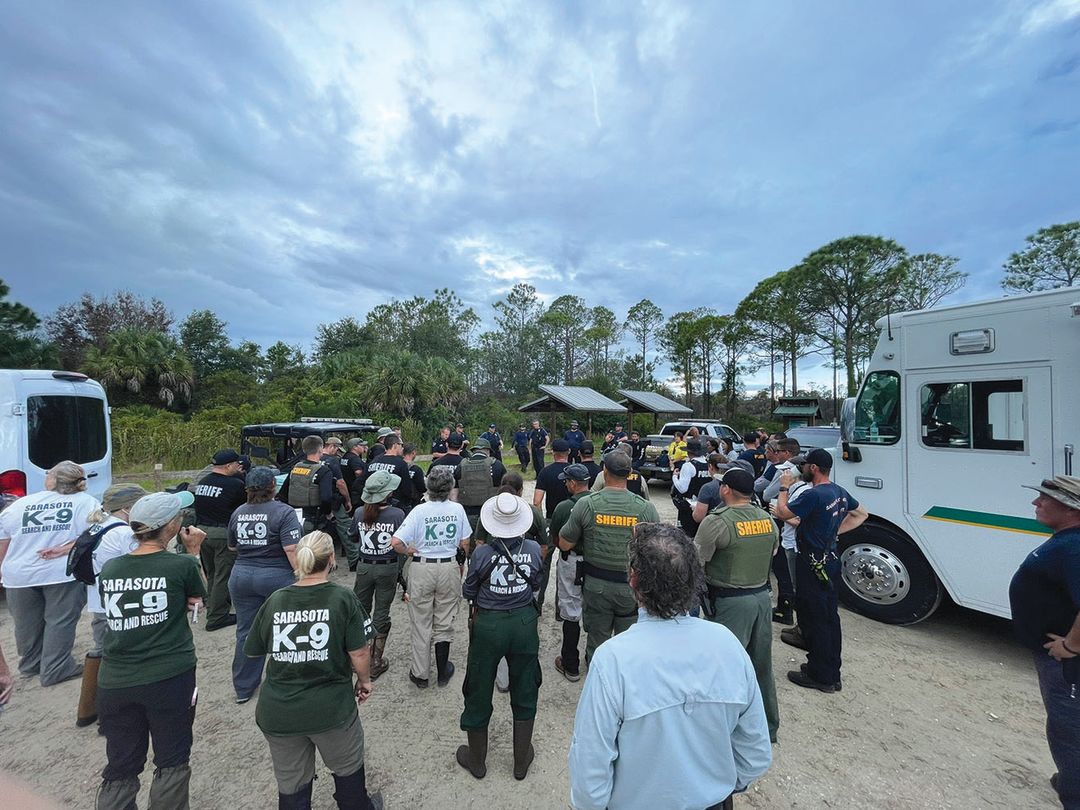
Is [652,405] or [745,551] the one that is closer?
[745,551]

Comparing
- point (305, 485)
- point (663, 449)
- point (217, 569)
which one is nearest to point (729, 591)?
point (305, 485)

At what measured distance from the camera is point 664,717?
1443 mm

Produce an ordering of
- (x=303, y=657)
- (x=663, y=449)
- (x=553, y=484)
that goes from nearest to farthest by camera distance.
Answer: (x=303, y=657), (x=553, y=484), (x=663, y=449)

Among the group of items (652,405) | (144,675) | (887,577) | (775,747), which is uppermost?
(652,405)

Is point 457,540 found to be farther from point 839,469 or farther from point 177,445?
point 177,445

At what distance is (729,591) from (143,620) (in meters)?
3.42

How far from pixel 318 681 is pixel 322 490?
3729 mm

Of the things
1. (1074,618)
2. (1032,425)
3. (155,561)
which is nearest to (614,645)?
(155,561)

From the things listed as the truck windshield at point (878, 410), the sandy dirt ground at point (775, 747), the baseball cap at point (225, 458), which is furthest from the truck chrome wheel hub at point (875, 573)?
the baseball cap at point (225, 458)

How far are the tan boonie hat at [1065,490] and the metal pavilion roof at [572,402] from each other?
17.3 metres

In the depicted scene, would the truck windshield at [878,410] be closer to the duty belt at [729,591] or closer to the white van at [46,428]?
the duty belt at [729,591]

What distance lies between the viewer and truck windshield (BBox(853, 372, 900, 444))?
4868 millimetres

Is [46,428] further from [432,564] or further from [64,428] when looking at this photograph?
[432,564]

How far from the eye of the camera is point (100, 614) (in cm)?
333
